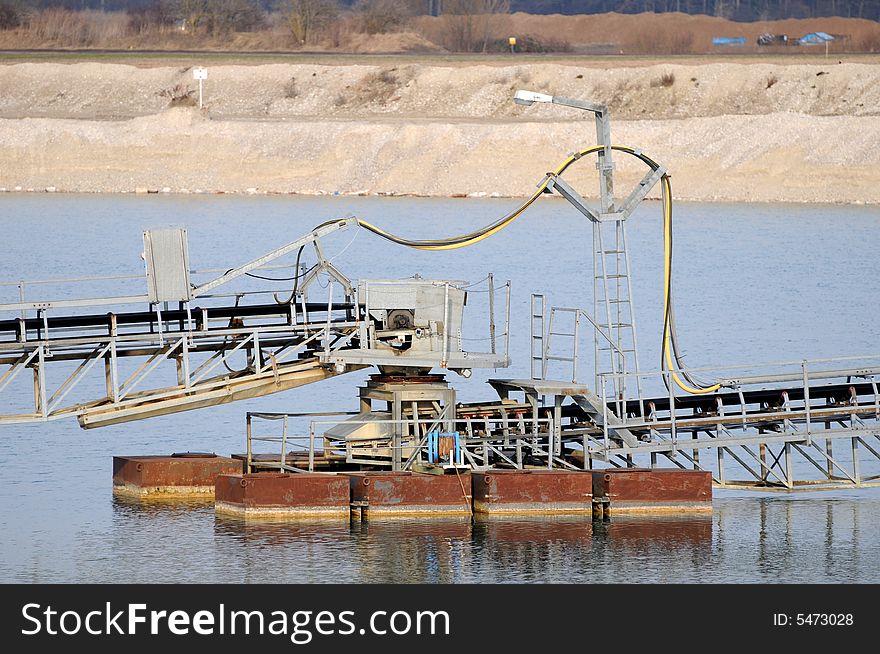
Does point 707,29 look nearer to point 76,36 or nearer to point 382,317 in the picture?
point 76,36

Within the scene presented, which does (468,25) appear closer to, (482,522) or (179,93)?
(179,93)

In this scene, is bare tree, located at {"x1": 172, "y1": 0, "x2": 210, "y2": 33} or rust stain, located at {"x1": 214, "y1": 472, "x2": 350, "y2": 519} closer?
rust stain, located at {"x1": 214, "y1": 472, "x2": 350, "y2": 519}

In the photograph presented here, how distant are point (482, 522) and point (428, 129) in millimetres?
86477

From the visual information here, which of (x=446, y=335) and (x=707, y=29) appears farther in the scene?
(x=707, y=29)

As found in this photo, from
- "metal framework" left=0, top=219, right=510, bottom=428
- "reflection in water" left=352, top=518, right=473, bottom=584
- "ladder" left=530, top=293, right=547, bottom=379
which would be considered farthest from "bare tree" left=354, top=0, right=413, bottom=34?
"reflection in water" left=352, top=518, right=473, bottom=584

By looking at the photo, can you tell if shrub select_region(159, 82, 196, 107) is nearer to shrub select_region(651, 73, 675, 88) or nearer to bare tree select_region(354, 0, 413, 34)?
bare tree select_region(354, 0, 413, 34)

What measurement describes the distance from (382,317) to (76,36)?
137 meters

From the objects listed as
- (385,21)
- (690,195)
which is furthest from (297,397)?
(385,21)

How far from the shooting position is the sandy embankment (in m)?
106

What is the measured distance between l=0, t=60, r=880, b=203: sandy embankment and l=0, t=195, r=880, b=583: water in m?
18.0

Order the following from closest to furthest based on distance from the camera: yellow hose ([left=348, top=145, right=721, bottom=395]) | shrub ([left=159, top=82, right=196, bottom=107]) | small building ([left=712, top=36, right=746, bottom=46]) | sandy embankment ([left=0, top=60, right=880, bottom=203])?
yellow hose ([left=348, top=145, right=721, bottom=395]) < sandy embankment ([left=0, top=60, right=880, bottom=203]) < shrub ([left=159, top=82, right=196, bottom=107]) < small building ([left=712, top=36, right=746, bottom=46])

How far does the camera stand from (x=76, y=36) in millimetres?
159125

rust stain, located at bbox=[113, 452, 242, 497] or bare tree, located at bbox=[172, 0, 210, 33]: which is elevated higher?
bare tree, located at bbox=[172, 0, 210, 33]

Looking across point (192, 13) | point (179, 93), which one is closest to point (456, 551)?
point (179, 93)
